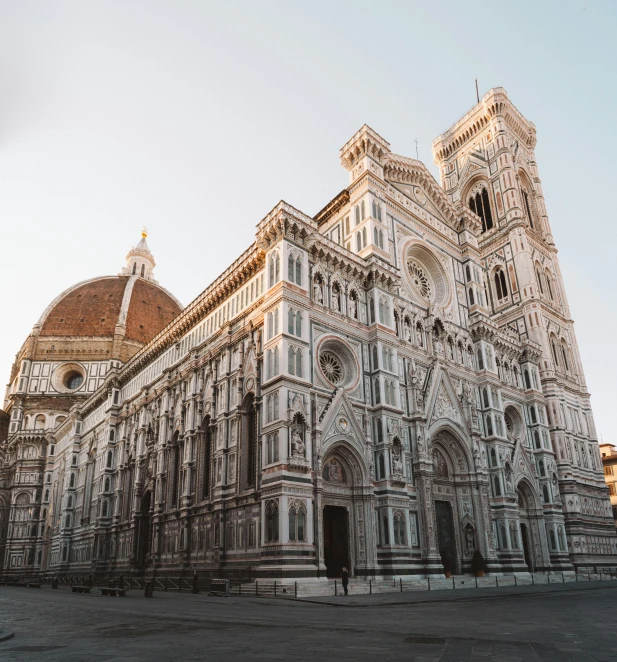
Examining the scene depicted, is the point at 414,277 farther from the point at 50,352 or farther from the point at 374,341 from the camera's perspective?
the point at 50,352

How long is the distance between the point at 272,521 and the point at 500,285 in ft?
131

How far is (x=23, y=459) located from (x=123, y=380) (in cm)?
2838

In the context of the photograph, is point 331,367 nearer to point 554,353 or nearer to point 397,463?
point 397,463

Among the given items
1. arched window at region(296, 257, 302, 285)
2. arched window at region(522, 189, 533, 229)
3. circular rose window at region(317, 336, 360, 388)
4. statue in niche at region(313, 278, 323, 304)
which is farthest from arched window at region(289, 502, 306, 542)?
arched window at region(522, 189, 533, 229)

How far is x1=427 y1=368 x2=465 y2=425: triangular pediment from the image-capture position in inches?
1374

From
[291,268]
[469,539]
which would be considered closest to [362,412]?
[291,268]

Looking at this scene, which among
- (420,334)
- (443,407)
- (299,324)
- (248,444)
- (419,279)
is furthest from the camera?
(419,279)

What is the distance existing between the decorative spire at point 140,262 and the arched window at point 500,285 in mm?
66059

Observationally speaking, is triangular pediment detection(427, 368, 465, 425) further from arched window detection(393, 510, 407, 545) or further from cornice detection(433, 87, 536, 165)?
cornice detection(433, 87, 536, 165)

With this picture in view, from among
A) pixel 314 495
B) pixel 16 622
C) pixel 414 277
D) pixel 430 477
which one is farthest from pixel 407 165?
pixel 16 622

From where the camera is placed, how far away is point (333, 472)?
28875mm

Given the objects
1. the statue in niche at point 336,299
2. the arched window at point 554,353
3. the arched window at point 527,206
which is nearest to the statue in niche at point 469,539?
the statue in niche at point 336,299

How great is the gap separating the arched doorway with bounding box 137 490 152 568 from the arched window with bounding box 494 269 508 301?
125 ft

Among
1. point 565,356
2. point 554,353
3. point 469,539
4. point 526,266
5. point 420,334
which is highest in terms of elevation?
point 526,266
